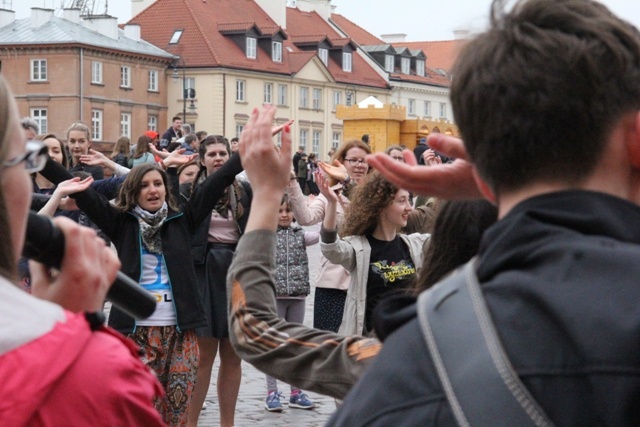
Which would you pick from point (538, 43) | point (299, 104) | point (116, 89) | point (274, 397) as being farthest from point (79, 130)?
point (299, 104)

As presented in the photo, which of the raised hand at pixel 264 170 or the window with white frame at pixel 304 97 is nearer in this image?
the raised hand at pixel 264 170

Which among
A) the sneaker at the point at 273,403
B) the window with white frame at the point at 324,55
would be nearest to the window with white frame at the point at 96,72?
the window with white frame at the point at 324,55

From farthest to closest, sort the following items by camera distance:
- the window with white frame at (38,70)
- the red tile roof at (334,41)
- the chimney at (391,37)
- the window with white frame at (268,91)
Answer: the chimney at (391,37)
the red tile roof at (334,41)
the window with white frame at (268,91)
the window with white frame at (38,70)

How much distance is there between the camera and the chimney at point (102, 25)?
6731 cm

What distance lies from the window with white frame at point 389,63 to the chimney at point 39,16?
25.2 metres

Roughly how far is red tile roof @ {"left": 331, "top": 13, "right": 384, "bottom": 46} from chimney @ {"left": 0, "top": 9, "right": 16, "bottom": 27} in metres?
26.4

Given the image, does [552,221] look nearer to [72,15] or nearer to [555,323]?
[555,323]

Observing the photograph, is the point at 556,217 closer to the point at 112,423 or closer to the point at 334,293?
the point at 112,423

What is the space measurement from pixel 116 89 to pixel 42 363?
66628 millimetres

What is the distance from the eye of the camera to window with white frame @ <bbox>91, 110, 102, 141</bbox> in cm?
6562

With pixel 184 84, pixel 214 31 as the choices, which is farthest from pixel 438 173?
pixel 214 31

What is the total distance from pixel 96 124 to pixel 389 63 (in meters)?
24.9

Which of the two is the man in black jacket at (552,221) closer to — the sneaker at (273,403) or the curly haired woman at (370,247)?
the curly haired woman at (370,247)

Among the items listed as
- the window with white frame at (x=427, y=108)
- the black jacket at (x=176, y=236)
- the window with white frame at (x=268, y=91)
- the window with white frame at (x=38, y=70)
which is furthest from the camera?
the window with white frame at (x=427, y=108)
